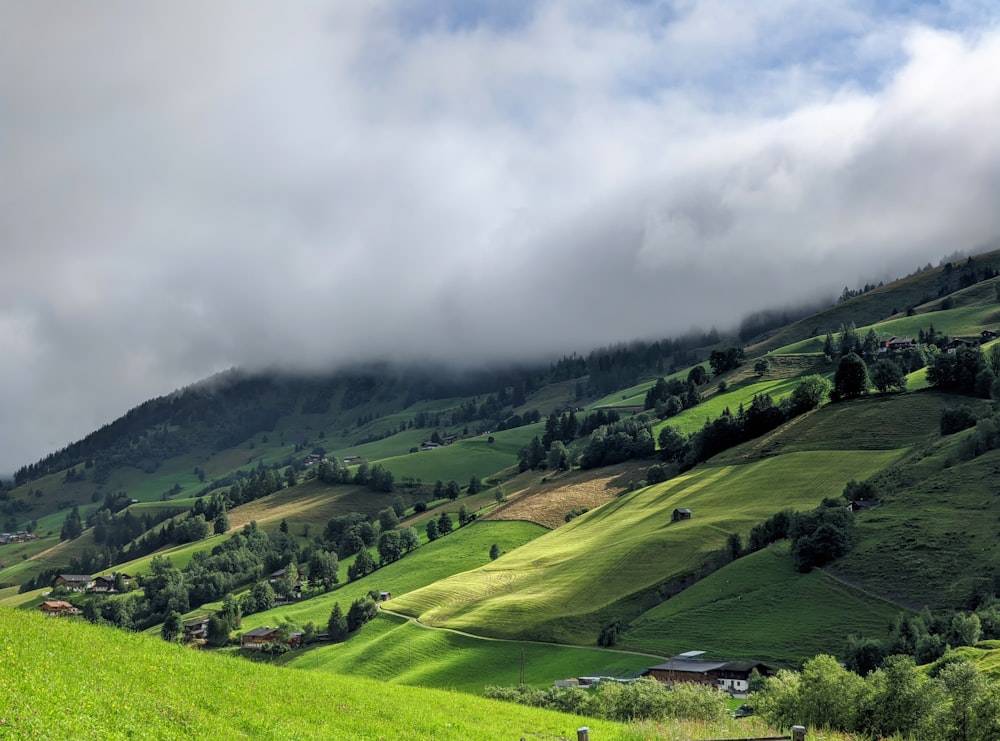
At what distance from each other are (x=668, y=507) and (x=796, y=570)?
45031 mm

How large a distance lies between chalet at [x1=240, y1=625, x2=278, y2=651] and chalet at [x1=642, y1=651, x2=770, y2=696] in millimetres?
88871

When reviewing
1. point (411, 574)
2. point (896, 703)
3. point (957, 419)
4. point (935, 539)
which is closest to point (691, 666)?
point (935, 539)

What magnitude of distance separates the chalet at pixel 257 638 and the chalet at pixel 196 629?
56.6 ft

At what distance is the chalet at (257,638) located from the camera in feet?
522

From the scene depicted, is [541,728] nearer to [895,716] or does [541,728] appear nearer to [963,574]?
[895,716]

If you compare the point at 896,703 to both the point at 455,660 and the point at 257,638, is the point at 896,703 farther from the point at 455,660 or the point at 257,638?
the point at 257,638

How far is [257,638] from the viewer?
530 feet

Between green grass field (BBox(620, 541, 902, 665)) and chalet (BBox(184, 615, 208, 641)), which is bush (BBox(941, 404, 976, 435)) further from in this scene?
chalet (BBox(184, 615, 208, 641))

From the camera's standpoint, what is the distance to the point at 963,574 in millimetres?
100000

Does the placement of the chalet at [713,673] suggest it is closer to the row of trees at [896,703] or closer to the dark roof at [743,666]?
the dark roof at [743,666]

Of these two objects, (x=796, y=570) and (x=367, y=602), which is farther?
(x=367, y=602)

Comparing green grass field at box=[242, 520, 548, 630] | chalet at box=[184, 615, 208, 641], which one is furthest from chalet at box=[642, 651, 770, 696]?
chalet at box=[184, 615, 208, 641]

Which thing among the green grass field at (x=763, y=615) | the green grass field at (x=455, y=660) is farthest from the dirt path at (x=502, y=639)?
the green grass field at (x=763, y=615)

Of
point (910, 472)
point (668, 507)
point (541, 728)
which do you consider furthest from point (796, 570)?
point (541, 728)
